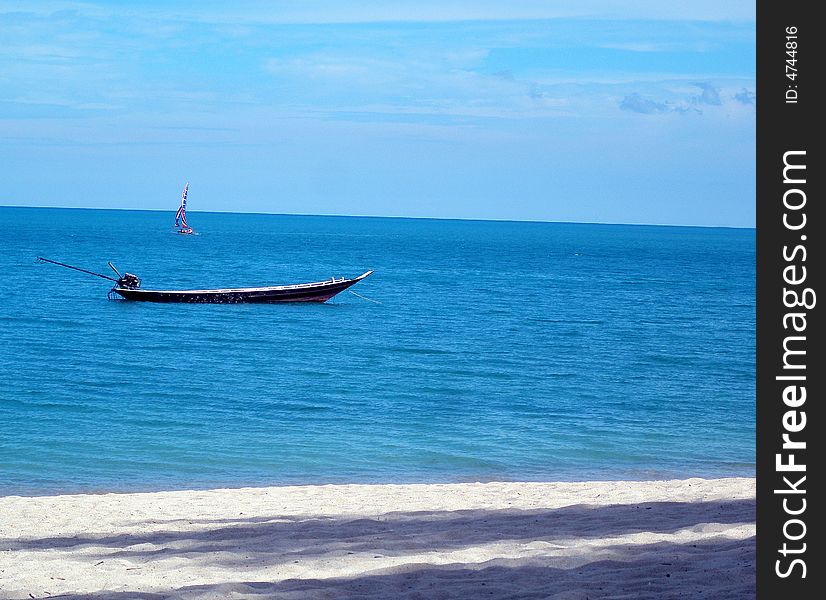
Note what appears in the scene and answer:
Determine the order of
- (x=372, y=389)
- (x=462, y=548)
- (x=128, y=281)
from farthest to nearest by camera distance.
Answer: (x=128, y=281), (x=372, y=389), (x=462, y=548)

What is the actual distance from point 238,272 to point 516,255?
47.8 m

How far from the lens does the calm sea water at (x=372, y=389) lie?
17047 millimetres

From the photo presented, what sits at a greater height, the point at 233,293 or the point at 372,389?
the point at 233,293

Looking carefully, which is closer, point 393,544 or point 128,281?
point 393,544

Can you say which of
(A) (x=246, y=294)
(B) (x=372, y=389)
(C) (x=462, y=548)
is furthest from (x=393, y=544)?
(A) (x=246, y=294)

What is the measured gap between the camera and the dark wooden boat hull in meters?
48.6

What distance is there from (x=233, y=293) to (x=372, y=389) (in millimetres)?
24778

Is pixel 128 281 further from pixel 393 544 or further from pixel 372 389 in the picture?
pixel 393 544
